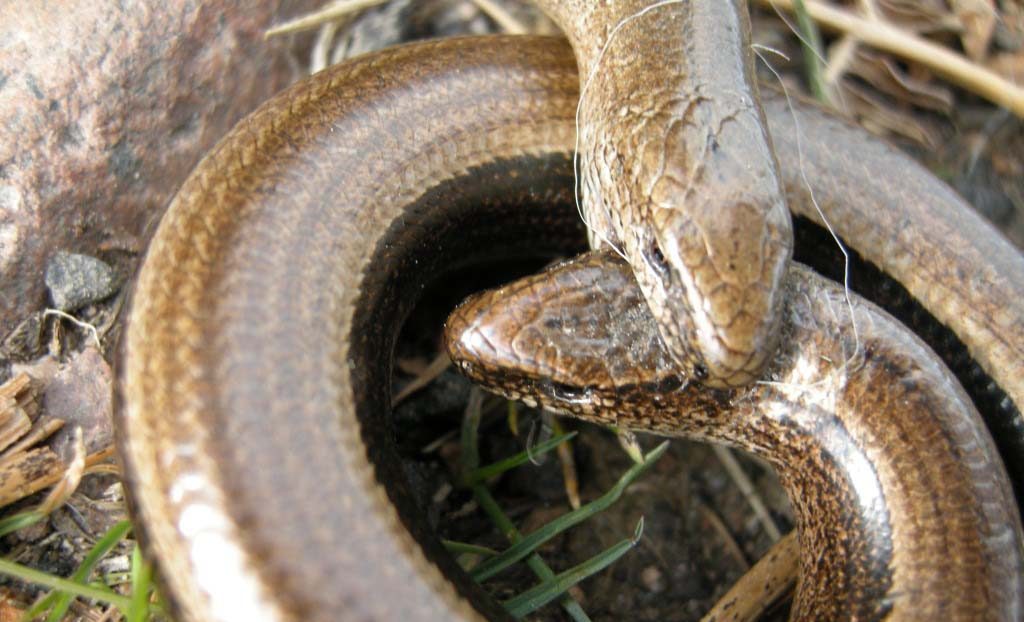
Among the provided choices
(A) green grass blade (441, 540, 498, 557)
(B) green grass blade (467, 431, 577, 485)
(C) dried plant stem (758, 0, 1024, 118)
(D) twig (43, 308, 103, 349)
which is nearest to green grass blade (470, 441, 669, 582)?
(A) green grass blade (441, 540, 498, 557)

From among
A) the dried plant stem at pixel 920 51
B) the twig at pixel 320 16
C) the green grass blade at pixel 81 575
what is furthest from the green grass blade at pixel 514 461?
the dried plant stem at pixel 920 51

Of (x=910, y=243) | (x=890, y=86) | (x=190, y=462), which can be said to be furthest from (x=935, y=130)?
(x=190, y=462)

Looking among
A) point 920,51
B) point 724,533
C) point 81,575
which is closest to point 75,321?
point 81,575

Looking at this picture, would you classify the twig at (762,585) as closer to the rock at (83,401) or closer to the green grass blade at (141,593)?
the green grass blade at (141,593)

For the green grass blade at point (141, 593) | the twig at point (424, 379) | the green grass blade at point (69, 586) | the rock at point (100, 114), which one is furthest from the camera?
the twig at point (424, 379)

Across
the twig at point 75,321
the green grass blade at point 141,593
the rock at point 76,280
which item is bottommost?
the green grass blade at point 141,593

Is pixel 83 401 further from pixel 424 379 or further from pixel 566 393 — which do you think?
pixel 566 393
